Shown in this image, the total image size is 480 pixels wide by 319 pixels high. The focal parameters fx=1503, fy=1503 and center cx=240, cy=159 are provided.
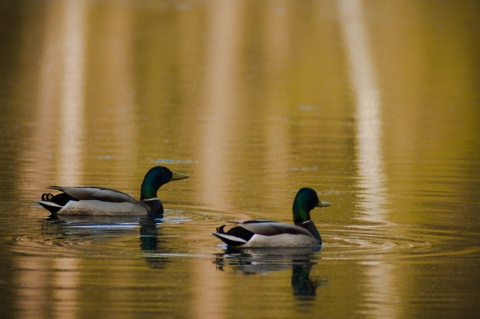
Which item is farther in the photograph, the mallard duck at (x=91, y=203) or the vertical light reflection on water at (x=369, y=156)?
the mallard duck at (x=91, y=203)

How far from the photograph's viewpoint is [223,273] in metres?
12.5

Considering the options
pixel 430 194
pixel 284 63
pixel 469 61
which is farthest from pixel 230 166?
pixel 469 61

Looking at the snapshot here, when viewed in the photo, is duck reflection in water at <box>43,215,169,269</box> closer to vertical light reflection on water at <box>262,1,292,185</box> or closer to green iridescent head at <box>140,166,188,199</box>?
green iridescent head at <box>140,166,188,199</box>

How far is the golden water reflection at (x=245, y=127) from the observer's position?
13.0 metres

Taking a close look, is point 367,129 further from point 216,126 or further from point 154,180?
point 154,180

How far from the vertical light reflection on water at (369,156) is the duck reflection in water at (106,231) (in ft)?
6.44

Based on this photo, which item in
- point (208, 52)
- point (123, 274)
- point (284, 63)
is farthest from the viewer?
point (208, 52)

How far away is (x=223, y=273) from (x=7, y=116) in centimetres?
1486

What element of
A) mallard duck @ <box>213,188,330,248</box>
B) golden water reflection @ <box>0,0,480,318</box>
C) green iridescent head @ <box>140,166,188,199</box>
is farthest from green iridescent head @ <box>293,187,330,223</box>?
green iridescent head @ <box>140,166,188,199</box>

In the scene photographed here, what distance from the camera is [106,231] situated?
14.8 metres

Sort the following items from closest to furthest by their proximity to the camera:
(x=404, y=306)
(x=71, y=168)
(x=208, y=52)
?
(x=404, y=306) → (x=71, y=168) → (x=208, y=52)

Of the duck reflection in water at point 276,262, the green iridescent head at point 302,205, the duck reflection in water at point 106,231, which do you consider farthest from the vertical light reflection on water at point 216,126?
the green iridescent head at point 302,205

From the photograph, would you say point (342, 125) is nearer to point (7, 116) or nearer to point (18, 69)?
point (7, 116)

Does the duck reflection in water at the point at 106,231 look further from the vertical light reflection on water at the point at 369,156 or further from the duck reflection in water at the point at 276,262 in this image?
the vertical light reflection on water at the point at 369,156
